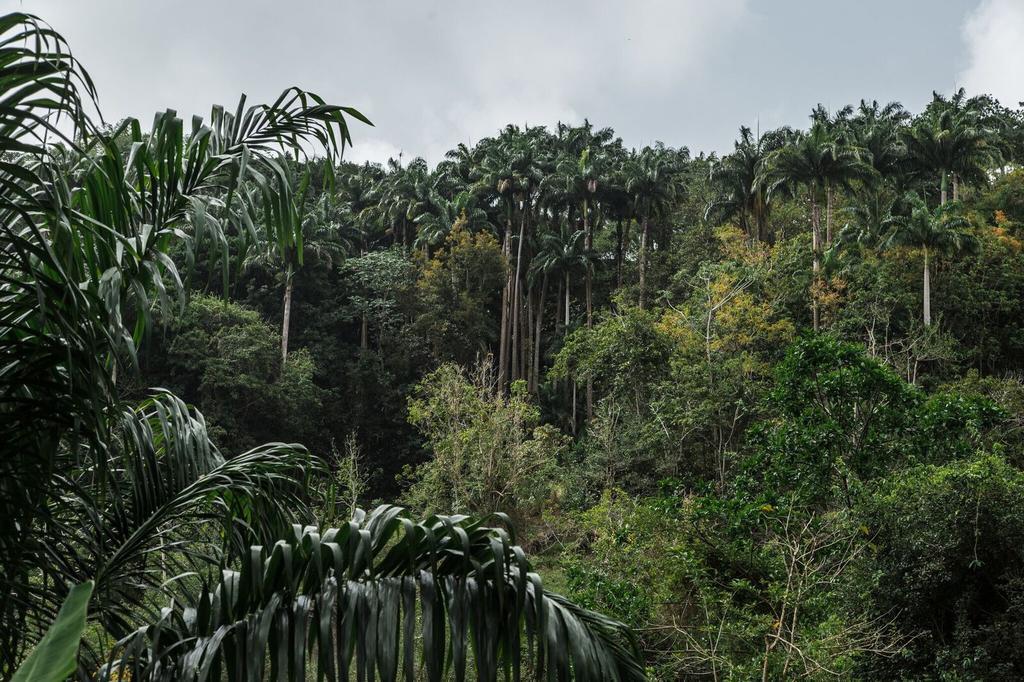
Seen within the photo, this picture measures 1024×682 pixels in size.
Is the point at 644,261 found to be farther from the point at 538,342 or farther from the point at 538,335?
the point at 538,342

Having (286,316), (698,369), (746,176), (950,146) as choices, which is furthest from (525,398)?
(950,146)

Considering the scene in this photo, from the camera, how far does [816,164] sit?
69.2 ft

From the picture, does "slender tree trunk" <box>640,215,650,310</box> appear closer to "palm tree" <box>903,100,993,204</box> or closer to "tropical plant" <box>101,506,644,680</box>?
"palm tree" <box>903,100,993,204</box>

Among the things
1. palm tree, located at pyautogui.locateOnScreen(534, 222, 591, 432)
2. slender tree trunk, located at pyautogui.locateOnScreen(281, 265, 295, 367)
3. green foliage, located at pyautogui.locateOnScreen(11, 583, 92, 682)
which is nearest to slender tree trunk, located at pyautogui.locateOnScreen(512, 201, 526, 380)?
palm tree, located at pyautogui.locateOnScreen(534, 222, 591, 432)

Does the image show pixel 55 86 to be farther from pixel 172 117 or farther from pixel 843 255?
pixel 843 255

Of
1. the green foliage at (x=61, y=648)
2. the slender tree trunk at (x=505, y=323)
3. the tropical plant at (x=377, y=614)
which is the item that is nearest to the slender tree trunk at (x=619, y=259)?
the slender tree trunk at (x=505, y=323)

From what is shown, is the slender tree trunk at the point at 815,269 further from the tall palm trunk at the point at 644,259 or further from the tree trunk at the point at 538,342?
the tree trunk at the point at 538,342

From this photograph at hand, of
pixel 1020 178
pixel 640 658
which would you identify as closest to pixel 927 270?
pixel 1020 178

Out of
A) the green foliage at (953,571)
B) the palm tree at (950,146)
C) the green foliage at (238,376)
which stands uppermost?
the palm tree at (950,146)

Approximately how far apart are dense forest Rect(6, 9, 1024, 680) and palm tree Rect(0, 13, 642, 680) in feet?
0.04

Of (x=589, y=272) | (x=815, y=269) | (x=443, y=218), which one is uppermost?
(x=443, y=218)

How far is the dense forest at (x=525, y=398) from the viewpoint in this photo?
2.04 m

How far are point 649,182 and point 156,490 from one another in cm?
2429

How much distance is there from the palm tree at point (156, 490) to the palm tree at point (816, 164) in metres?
20.0
